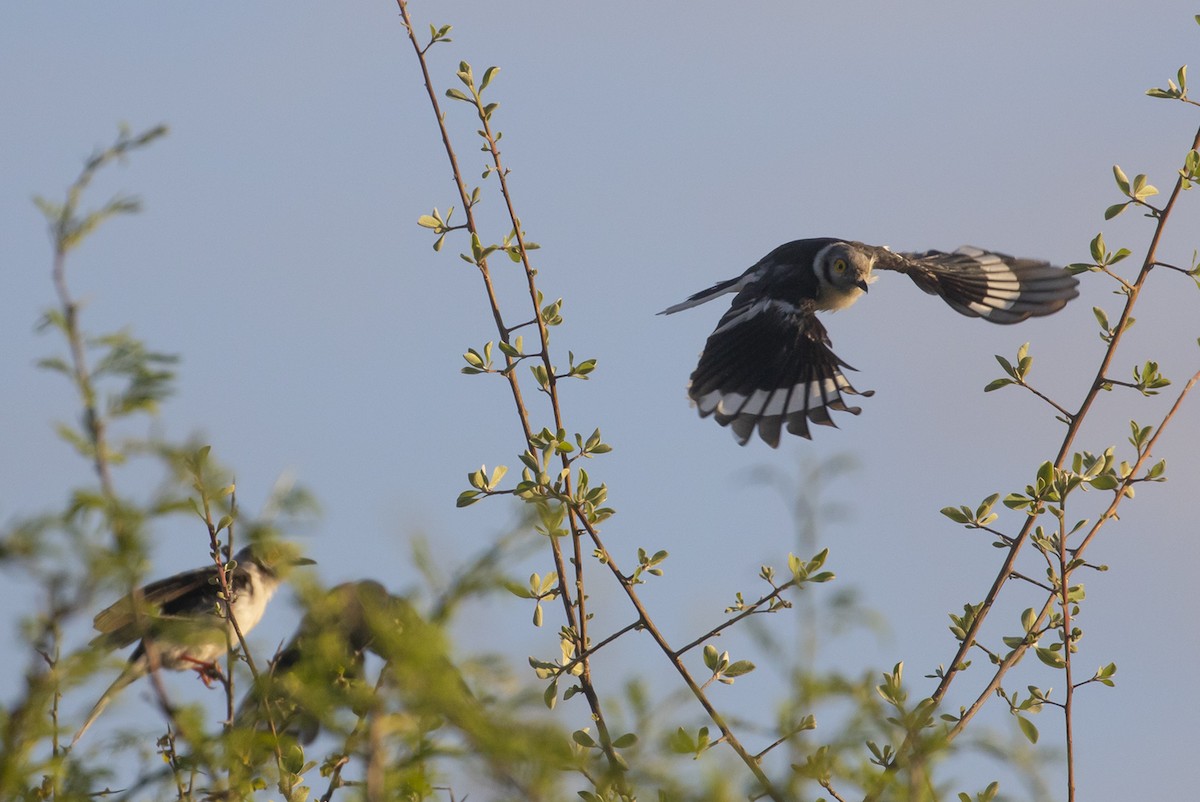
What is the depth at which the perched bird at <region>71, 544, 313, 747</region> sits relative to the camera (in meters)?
1.92

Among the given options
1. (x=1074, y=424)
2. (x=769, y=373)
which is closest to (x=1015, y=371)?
(x=1074, y=424)

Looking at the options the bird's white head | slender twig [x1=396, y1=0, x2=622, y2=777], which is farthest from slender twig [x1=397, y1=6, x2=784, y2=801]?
the bird's white head

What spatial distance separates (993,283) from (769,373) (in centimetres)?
219

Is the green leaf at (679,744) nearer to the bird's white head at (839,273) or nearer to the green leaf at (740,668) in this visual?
the green leaf at (740,668)

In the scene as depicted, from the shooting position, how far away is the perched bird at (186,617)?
1.92 m

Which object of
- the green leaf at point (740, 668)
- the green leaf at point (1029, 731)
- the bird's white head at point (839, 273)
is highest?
the bird's white head at point (839, 273)

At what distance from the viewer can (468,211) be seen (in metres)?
3.80

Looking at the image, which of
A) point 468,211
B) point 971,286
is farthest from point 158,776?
point 971,286

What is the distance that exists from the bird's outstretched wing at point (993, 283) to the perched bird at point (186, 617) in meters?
3.93

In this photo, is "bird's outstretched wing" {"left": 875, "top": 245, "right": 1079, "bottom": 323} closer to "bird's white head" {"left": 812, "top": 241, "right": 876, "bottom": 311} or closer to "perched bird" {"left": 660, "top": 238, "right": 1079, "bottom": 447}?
"perched bird" {"left": 660, "top": 238, "right": 1079, "bottom": 447}

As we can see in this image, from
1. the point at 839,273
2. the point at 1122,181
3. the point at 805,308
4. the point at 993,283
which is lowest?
the point at 1122,181

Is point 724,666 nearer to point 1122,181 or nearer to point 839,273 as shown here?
point 1122,181

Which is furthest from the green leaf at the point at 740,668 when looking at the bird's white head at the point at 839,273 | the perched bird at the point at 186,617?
the bird's white head at the point at 839,273

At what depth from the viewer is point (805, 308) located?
6.77 m
